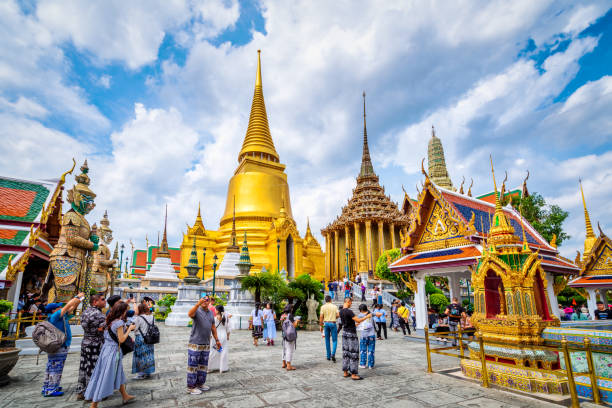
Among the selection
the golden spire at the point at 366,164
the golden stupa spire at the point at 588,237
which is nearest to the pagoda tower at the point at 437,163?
the golden spire at the point at 366,164

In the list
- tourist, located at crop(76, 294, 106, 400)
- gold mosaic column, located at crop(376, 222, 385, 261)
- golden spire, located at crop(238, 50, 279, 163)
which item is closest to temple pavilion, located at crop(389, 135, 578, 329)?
tourist, located at crop(76, 294, 106, 400)

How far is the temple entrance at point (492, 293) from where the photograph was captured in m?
6.62

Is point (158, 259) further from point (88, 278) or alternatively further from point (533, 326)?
point (533, 326)

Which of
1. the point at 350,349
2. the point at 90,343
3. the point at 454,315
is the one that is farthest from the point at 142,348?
the point at 454,315

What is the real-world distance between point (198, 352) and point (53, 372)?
7.15ft

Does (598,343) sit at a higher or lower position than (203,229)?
lower

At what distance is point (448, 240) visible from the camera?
11.0 meters

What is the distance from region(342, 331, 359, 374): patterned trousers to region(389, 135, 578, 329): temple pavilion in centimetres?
512

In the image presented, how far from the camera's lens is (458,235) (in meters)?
10.7

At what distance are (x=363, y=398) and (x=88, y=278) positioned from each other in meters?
7.83

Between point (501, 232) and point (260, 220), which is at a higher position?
point (260, 220)

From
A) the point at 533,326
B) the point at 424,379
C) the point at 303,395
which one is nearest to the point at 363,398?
the point at 303,395

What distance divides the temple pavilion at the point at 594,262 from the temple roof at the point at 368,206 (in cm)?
1985

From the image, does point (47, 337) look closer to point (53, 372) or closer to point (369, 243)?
point (53, 372)
